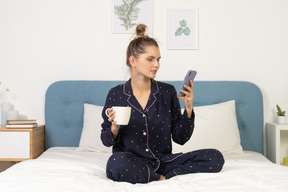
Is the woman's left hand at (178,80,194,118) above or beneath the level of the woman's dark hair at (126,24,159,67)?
beneath

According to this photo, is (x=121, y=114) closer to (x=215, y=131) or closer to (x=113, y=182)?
(x=113, y=182)

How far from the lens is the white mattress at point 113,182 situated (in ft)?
4.61

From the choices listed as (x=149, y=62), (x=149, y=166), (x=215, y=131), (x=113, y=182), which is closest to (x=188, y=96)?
(x=149, y=62)

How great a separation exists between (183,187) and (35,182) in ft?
2.08

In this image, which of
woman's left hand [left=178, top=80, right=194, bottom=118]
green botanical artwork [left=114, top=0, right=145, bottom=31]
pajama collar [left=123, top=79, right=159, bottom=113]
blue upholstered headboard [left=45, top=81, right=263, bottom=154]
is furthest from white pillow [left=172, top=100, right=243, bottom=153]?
green botanical artwork [left=114, top=0, right=145, bottom=31]

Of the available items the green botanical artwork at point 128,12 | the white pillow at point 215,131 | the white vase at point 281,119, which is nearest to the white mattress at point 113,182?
the white pillow at point 215,131

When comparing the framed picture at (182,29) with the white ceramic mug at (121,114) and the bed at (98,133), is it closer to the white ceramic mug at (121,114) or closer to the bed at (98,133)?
the bed at (98,133)

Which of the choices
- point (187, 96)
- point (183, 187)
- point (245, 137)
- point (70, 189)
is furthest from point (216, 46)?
point (70, 189)

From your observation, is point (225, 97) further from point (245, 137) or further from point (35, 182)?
point (35, 182)

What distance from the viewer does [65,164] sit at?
1.88 metres

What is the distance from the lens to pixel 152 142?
1879mm

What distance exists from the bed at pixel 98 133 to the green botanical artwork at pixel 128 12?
525 mm

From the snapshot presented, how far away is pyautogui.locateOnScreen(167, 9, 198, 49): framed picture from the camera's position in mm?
2930

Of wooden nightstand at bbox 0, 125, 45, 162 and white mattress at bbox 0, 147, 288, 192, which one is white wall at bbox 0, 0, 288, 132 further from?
white mattress at bbox 0, 147, 288, 192
